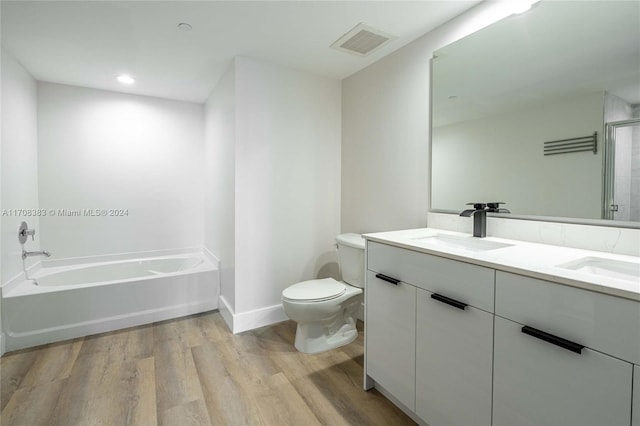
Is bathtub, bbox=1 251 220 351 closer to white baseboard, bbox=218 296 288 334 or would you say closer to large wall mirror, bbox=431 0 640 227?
white baseboard, bbox=218 296 288 334

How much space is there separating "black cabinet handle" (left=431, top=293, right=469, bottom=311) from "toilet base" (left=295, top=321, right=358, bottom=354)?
1145 mm

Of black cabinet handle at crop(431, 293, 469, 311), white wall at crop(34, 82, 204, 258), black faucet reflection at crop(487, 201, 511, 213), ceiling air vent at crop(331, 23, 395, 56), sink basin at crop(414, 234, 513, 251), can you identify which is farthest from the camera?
white wall at crop(34, 82, 204, 258)

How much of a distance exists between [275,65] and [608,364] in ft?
8.70

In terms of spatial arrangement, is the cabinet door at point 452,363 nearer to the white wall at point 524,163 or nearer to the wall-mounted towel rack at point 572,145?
the white wall at point 524,163

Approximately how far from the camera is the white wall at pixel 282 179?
245 cm

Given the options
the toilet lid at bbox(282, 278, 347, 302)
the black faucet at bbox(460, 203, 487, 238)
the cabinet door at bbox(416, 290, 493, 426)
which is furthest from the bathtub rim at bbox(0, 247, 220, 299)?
the black faucet at bbox(460, 203, 487, 238)

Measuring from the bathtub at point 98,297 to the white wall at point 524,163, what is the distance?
232 cm

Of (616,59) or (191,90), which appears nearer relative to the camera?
(616,59)

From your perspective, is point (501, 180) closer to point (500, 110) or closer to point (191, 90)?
point (500, 110)

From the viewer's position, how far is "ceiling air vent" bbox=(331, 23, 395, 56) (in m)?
1.99

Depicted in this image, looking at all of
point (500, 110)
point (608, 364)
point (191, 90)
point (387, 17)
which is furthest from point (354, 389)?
point (191, 90)

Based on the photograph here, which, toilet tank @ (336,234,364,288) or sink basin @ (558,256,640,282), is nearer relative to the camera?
sink basin @ (558,256,640,282)

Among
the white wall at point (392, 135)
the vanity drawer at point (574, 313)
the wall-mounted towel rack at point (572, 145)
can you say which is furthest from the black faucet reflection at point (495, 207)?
the vanity drawer at point (574, 313)

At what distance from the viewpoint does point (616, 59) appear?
1.27m
